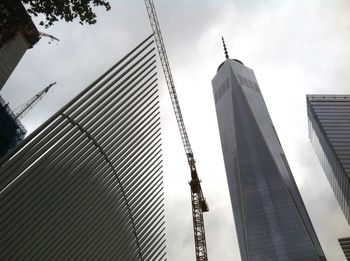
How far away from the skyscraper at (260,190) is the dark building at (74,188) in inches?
4922

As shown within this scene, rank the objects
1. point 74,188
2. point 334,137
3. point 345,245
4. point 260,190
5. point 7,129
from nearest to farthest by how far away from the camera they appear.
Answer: point 74,188
point 7,129
point 334,137
point 260,190
point 345,245

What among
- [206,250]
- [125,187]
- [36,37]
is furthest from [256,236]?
[125,187]

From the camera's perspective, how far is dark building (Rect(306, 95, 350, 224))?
138 metres

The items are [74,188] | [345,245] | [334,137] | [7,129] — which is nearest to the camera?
[74,188]

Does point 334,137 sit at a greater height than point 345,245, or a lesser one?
greater

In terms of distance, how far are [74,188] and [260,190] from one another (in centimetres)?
14331

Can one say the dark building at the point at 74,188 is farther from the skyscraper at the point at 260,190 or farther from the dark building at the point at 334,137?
the skyscraper at the point at 260,190

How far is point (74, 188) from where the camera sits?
28328mm

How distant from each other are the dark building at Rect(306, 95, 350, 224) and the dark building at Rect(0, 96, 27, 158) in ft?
353

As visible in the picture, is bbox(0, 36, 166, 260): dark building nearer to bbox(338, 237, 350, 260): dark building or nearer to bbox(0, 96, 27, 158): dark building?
bbox(0, 96, 27, 158): dark building

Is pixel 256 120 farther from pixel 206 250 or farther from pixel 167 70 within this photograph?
pixel 206 250

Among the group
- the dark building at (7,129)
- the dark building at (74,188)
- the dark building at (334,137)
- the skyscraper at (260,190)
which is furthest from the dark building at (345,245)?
the dark building at (74,188)

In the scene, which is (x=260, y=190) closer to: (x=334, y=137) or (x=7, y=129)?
(x=334, y=137)

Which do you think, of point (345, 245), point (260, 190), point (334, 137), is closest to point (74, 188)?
point (334, 137)
